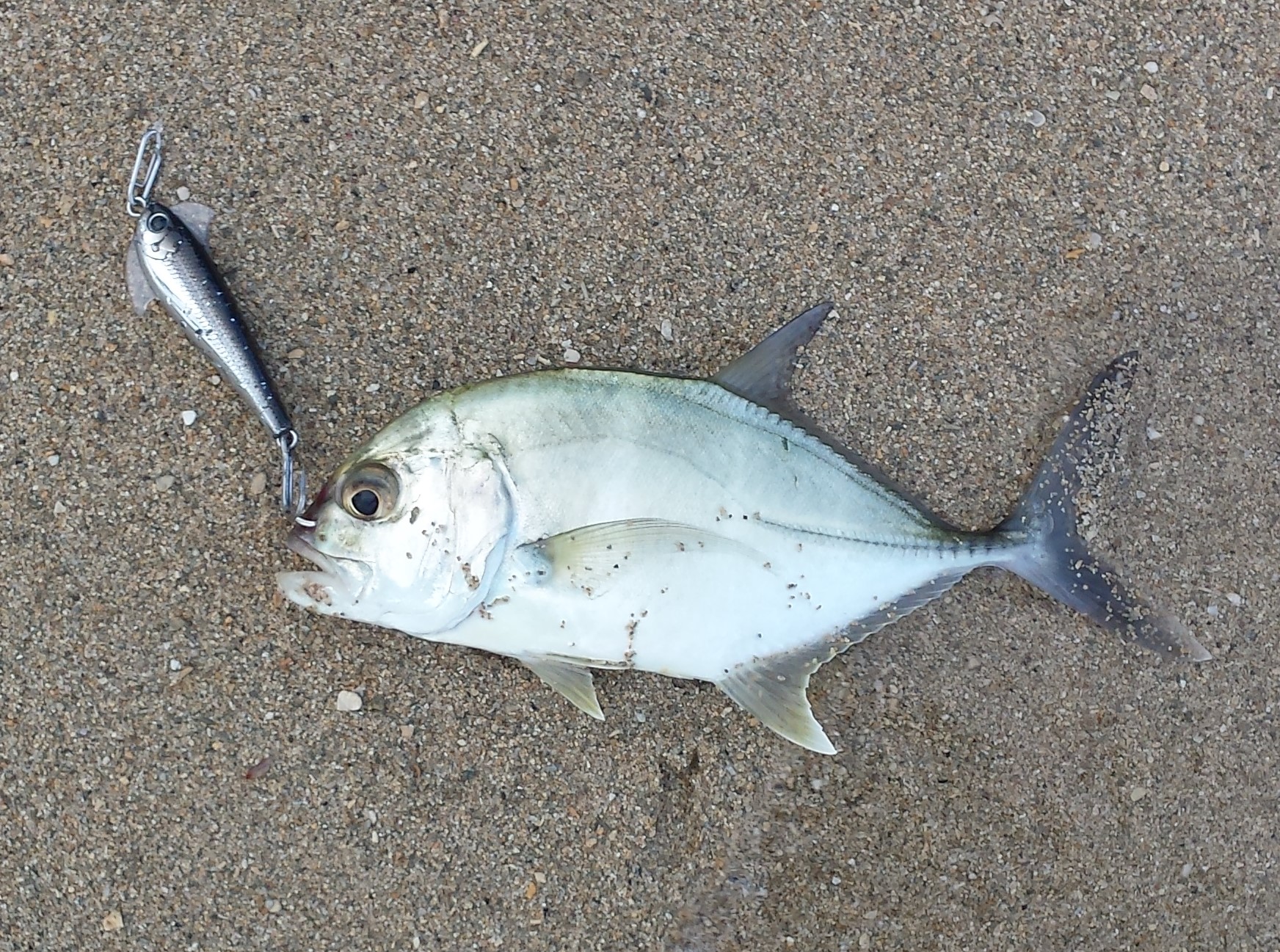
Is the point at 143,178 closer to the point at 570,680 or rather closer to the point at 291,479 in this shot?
the point at 291,479

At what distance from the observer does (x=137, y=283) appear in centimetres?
206

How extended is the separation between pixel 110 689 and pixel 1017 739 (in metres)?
2.11

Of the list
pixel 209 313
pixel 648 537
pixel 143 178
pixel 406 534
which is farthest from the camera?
pixel 143 178

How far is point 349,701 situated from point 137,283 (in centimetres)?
108

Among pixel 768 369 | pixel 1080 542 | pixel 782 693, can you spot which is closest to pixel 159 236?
pixel 768 369

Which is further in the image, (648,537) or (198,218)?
(198,218)

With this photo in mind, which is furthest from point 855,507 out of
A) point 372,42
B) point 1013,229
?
point 372,42

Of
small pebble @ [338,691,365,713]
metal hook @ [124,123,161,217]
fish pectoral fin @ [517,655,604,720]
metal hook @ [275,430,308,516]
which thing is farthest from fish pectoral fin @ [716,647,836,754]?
metal hook @ [124,123,161,217]

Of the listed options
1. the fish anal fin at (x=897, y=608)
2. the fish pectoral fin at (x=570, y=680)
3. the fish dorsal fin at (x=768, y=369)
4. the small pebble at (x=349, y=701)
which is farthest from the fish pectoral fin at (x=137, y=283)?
the fish anal fin at (x=897, y=608)

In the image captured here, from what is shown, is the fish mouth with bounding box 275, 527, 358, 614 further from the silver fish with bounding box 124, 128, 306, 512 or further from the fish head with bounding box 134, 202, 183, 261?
the fish head with bounding box 134, 202, 183, 261

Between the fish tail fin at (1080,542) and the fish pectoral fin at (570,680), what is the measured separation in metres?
0.98

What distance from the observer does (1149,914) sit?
219 cm

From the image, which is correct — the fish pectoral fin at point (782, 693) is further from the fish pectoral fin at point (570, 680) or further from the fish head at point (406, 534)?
the fish head at point (406, 534)

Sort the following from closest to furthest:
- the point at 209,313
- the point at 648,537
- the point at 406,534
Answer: the point at 406,534, the point at 648,537, the point at 209,313
